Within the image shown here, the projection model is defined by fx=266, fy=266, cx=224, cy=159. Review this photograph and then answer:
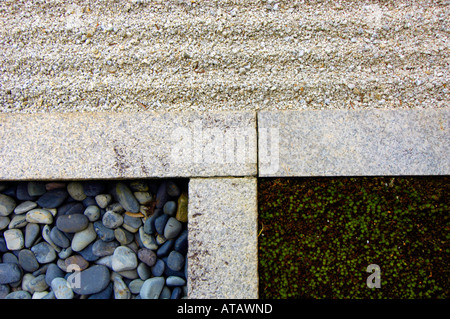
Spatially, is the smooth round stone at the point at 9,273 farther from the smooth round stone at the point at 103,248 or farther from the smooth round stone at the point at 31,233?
the smooth round stone at the point at 103,248

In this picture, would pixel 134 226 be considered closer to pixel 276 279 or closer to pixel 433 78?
pixel 276 279

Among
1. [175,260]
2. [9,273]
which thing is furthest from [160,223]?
[9,273]

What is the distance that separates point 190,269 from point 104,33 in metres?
1.80

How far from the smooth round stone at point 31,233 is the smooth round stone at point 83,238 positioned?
0.30m

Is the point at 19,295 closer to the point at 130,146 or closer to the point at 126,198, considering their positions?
the point at 126,198

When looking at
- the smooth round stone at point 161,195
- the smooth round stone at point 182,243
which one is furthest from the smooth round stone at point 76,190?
the smooth round stone at point 182,243

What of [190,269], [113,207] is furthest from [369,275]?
[113,207]

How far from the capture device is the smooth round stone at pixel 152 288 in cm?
188

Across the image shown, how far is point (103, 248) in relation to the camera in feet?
6.46

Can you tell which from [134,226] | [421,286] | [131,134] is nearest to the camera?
[421,286]

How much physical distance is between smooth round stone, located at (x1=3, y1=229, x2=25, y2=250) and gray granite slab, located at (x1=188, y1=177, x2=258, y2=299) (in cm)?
134

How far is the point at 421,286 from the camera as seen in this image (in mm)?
1711

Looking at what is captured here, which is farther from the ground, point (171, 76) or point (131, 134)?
point (171, 76)

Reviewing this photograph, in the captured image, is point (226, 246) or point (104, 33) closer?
point (226, 246)
